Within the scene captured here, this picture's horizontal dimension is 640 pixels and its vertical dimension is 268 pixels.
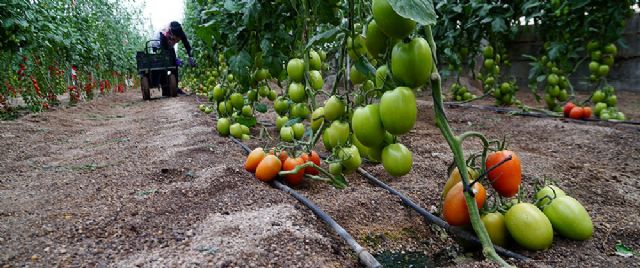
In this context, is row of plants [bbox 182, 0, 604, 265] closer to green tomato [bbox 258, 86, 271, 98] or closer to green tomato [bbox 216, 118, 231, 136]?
green tomato [bbox 258, 86, 271, 98]

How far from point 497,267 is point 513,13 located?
432cm

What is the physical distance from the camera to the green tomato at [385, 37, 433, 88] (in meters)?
0.99

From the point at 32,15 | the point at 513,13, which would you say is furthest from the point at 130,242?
the point at 32,15

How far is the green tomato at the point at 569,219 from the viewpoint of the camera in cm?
127

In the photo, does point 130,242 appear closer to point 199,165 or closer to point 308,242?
point 308,242

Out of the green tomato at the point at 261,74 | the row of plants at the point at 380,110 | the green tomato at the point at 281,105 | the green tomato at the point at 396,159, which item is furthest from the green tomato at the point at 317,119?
the green tomato at the point at 261,74

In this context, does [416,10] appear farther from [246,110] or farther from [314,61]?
[246,110]

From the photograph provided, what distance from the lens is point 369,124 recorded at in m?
1.17

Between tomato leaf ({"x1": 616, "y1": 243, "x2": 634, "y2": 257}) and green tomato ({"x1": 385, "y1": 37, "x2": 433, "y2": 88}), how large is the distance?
0.90 metres

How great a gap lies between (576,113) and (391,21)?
373 cm

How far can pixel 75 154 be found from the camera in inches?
125

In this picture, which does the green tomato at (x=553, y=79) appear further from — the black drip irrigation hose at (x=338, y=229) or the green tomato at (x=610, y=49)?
the black drip irrigation hose at (x=338, y=229)

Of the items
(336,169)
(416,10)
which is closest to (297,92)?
(336,169)

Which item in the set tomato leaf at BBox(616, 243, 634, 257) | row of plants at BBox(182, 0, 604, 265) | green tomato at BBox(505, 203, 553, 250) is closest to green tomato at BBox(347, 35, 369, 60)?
row of plants at BBox(182, 0, 604, 265)
